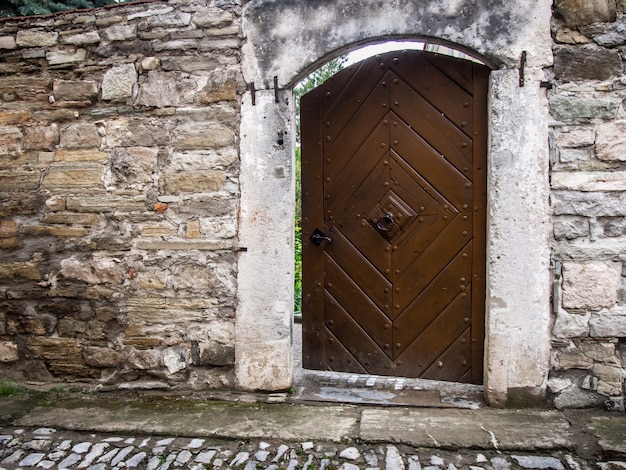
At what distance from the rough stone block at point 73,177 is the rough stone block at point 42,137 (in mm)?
160

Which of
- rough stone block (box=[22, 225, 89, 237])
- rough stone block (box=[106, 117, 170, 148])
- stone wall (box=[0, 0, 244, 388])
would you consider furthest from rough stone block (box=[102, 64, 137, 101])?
rough stone block (box=[22, 225, 89, 237])

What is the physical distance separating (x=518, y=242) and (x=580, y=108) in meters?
0.78

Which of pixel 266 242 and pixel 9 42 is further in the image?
pixel 9 42

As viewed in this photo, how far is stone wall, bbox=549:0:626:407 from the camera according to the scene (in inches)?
102

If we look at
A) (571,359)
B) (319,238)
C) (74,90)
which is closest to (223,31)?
(74,90)

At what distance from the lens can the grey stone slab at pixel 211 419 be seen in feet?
8.17

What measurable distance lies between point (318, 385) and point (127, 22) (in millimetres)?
2548

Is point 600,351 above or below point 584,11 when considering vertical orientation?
below

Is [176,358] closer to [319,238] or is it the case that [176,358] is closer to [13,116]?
[319,238]

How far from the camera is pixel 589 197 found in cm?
260

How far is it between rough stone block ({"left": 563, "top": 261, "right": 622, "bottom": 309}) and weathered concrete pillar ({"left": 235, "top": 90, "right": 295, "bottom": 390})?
156 centimetres

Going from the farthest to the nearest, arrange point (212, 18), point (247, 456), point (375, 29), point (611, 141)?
point (212, 18) → point (375, 29) → point (611, 141) → point (247, 456)

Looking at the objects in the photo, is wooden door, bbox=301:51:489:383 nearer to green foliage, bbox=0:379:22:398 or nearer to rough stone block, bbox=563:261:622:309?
rough stone block, bbox=563:261:622:309

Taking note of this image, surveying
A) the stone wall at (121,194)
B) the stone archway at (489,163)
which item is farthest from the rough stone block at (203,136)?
the stone archway at (489,163)
